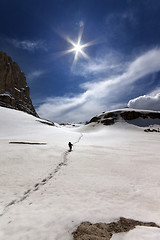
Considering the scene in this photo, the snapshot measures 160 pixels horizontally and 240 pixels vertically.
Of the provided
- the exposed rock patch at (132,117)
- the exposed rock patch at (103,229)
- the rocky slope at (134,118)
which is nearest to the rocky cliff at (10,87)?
the exposed rock patch at (132,117)

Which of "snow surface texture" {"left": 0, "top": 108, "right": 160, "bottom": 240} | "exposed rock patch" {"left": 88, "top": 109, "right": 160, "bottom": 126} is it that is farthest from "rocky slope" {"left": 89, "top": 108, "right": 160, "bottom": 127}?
"snow surface texture" {"left": 0, "top": 108, "right": 160, "bottom": 240}

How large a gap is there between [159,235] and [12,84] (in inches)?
7808

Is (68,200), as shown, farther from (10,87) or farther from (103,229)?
(10,87)

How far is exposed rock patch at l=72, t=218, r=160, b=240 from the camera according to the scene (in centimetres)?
348

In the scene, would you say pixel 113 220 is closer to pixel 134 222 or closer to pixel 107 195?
pixel 134 222

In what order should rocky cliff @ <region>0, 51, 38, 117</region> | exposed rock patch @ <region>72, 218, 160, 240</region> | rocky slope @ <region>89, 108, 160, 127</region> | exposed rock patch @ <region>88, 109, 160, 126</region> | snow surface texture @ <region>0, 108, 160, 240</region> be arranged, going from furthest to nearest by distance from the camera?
1. rocky cliff @ <region>0, 51, 38, 117</region>
2. exposed rock patch @ <region>88, 109, 160, 126</region>
3. rocky slope @ <region>89, 108, 160, 127</region>
4. snow surface texture @ <region>0, 108, 160, 240</region>
5. exposed rock patch @ <region>72, 218, 160, 240</region>

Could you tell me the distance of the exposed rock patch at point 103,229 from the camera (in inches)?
137

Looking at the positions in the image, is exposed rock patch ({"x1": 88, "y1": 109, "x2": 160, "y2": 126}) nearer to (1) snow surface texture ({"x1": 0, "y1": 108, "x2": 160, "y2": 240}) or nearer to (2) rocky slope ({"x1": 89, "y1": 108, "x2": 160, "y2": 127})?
(2) rocky slope ({"x1": 89, "y1": 108, "x2": 160, "y2": 127})

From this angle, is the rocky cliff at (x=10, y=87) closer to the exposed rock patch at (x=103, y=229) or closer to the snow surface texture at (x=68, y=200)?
the snow surface texture at (x=68, y=200)

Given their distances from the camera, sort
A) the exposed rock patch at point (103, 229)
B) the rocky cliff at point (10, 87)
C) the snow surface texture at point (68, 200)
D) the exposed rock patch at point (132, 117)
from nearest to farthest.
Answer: the exposed rock patch at point (103, 229) < the snow surface texture at point (68, 200) < the exposed rock patch at point (132, 117) < the rocky cliff at point (10, 87)

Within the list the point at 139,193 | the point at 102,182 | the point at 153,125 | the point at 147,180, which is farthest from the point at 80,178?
the point at 153,125

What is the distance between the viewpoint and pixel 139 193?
6.05 metres

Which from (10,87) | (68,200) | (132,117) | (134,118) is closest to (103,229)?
(68,200)

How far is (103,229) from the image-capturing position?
3.77 meters
